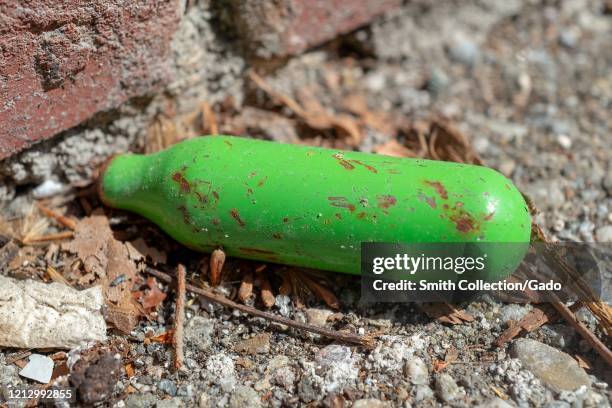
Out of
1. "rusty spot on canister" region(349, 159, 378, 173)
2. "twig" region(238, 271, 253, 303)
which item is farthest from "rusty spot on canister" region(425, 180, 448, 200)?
"twig" region(238, 271, 253, 303)

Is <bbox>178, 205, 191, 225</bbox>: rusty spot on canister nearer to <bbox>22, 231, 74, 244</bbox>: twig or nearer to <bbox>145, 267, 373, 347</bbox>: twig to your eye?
<bbox>145, 267, 373, 347</bbox>: twig

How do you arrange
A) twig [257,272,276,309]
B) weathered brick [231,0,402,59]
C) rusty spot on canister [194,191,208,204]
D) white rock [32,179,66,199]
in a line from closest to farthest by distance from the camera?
1. rusty spot on canister [194,191,208,204]
2. twig [257,272,276,309]
3. white rock [32,179,66,199]
4. weathered brick [231,0,402,59]

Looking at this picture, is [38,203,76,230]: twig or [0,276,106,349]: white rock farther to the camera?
[38,203,76,230]: twig

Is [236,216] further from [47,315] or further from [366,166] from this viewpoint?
[47,315]

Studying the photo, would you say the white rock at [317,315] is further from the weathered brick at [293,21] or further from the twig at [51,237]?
the weathered brick at [293,21]

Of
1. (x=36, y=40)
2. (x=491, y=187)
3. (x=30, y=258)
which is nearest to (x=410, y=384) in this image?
(x=491, y=187)

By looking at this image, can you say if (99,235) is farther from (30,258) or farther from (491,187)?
(491,187)

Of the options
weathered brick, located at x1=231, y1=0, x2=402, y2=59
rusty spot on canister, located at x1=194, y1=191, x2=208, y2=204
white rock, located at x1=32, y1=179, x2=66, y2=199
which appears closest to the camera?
rusty spot on canister, located at x1=194, y1=191, x2=208, y2=204

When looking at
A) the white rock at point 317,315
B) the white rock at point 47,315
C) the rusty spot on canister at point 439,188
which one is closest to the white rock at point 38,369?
the white rock at point 47,315
